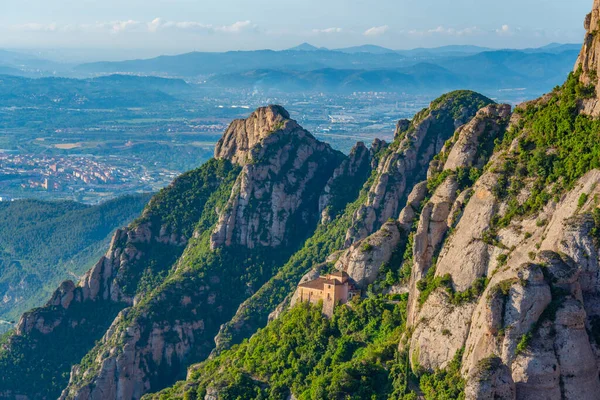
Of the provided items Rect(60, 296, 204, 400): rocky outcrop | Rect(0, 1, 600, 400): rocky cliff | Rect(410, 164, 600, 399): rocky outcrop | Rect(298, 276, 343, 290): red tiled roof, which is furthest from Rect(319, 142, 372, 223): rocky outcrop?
Rect(410, 164, 600, 399): rocky outcrop

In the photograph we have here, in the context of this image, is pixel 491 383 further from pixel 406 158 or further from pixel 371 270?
pixel 406 158

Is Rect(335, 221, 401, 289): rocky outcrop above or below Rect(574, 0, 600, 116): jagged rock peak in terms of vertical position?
below

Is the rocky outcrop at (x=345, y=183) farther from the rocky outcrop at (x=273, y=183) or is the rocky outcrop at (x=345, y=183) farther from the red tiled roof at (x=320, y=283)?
the red tiled roof at (x=320, y=283)

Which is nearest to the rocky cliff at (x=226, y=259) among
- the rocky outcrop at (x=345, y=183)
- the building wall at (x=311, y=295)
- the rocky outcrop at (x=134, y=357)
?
the rocky outcrop at (x=134, y=357)

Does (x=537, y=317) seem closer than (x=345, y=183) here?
Yes

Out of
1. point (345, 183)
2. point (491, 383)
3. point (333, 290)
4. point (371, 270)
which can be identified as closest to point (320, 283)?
point (333, 290)

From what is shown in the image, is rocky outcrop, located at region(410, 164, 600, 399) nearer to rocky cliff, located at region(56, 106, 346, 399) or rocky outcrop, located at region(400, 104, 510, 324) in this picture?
rocky outcrop, located at region(400, 104, 510, 324)

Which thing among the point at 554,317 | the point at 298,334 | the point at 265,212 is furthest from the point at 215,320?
the point at 554,317
